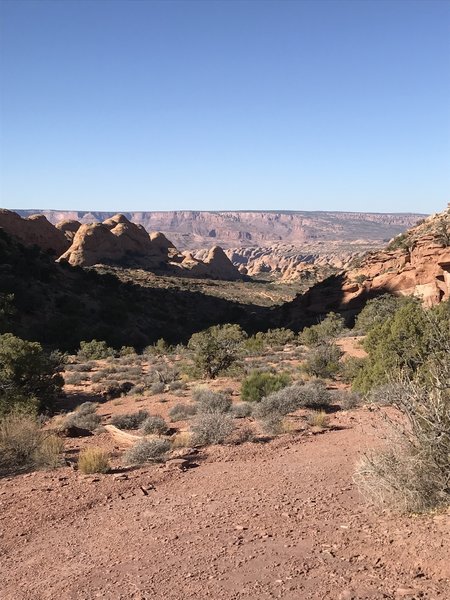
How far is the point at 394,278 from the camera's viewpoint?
39.0 m

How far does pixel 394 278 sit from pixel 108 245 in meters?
52.6

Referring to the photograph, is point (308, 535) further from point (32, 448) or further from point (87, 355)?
point (87, 355)

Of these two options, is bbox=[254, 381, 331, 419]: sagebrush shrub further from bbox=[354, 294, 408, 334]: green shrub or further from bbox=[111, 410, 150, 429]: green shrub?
bbox=[354, 294, 408, 334]: green shrub

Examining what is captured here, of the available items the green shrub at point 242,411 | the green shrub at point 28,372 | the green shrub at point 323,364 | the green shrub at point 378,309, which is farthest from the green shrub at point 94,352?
the green shrub at point 242,411

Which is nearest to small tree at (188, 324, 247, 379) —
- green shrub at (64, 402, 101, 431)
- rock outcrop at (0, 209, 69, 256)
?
green shrub at (64, 402, 101, 431)

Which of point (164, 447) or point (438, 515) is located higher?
point (438, 515)

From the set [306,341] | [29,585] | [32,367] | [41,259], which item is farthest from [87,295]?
[29,585]

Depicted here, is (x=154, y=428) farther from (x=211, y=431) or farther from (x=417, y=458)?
(x=417, y=458)

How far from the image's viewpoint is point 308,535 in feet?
15.4

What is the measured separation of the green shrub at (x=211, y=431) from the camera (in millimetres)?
8891

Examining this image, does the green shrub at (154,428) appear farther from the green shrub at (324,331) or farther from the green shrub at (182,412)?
the green shrub at (324,331)

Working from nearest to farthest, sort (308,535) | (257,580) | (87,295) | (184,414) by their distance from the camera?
1. (257,580)
2. (308,535)
3. (184,414)
4. (87,295)

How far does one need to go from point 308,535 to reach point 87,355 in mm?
25167

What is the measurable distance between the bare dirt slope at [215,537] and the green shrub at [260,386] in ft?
19.1
